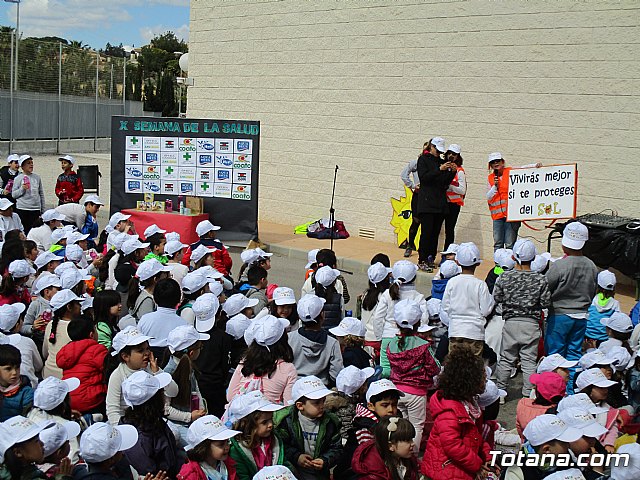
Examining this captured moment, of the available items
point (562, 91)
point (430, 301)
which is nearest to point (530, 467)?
point (430, 301)

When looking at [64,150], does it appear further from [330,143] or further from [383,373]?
[383,373]

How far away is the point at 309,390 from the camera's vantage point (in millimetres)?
5090

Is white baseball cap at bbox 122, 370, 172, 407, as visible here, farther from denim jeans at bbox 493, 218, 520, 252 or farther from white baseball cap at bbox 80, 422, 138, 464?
denim jeans at bbox 493, 218, 520, 252

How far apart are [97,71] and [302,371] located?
36.3m

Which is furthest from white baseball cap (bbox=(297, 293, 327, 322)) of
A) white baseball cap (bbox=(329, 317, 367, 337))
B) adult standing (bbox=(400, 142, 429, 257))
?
adult standing (bbox=(400, 142, 429, 257))

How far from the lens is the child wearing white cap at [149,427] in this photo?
4723 millimetres

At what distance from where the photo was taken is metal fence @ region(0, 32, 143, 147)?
114 ft

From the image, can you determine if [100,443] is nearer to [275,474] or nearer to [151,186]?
[275,474]

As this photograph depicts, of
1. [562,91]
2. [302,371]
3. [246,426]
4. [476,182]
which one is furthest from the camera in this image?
[476,182]

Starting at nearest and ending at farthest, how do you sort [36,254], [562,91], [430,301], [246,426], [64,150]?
[246,426] < [430,301] < [36,254] < [562,91] < [64,150]

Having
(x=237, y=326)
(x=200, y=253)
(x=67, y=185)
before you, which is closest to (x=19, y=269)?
(x=200, y=253)

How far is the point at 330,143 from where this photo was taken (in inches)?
699

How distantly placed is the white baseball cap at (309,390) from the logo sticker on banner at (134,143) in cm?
1213

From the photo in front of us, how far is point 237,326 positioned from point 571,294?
3741 mm
